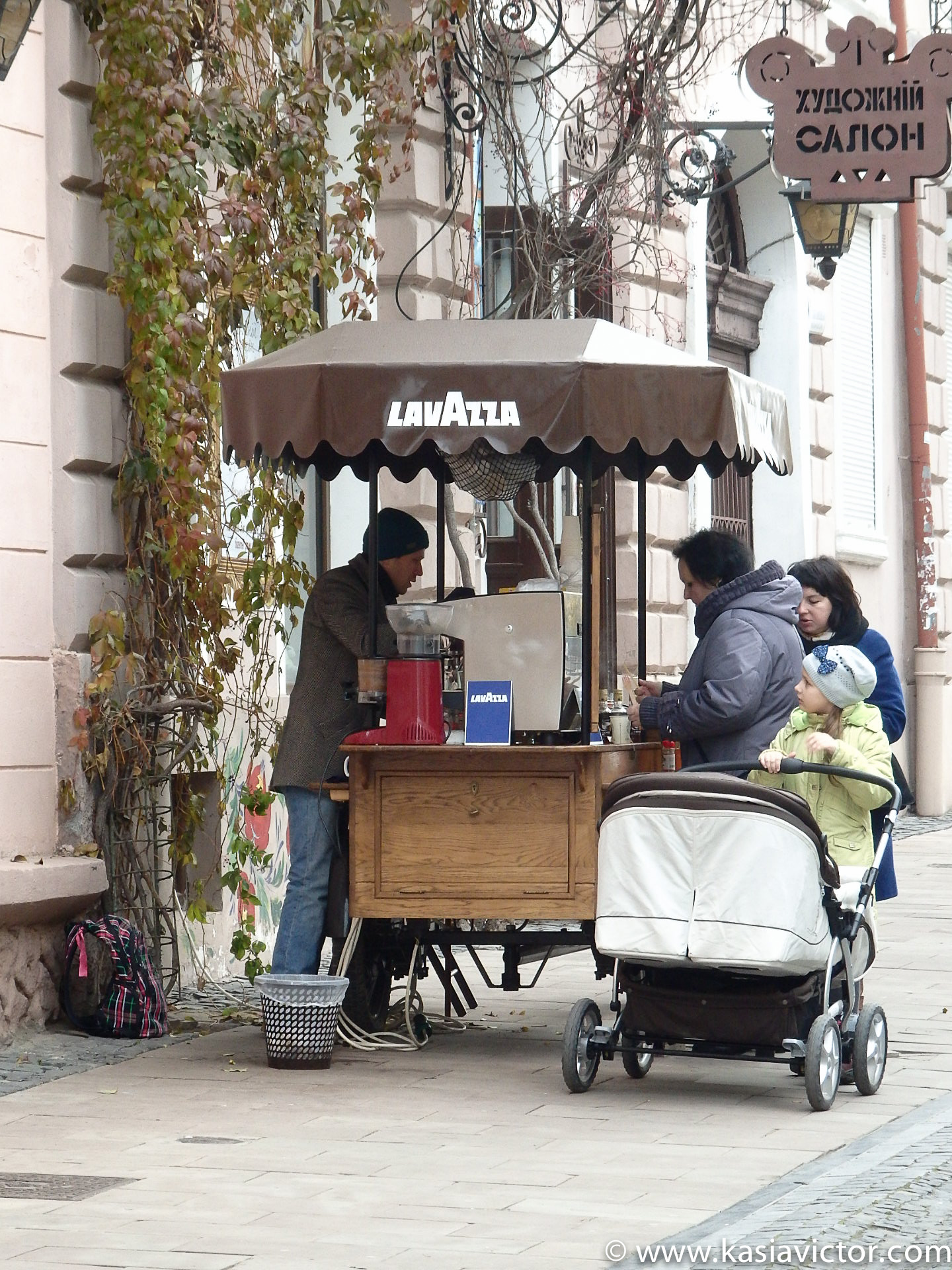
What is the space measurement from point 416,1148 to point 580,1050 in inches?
36.4

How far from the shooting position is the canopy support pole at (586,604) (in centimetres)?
739

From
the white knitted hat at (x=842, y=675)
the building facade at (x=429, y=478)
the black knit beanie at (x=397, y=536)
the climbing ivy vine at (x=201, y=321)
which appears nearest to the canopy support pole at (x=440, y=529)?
the black knit beanie at (x=397, y=536)

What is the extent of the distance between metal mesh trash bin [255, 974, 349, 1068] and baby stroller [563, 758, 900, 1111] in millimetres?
921

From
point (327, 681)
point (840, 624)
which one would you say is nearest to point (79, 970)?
point (327, 681)

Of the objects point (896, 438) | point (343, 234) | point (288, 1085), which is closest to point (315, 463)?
point (343, 234)

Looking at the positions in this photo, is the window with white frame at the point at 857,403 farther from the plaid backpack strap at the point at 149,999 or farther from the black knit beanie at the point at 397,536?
the plaid backpack strap at the point at 149,999

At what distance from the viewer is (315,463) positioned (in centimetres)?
824

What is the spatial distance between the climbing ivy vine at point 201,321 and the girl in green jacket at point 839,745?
7.81ft

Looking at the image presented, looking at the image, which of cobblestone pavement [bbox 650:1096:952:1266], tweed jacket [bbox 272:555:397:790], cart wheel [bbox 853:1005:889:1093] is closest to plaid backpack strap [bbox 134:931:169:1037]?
tweed jacket [bbox 272:555:397:790]

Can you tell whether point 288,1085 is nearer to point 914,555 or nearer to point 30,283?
point 30,283

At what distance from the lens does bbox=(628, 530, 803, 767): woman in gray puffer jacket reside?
7562 mm

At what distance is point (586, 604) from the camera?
7.39m

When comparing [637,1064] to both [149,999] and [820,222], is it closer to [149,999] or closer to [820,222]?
[149,999]

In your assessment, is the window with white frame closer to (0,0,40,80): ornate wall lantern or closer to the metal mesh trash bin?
the metal mesh trash bin
